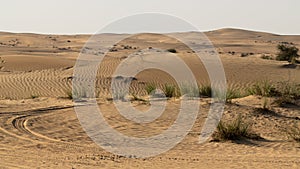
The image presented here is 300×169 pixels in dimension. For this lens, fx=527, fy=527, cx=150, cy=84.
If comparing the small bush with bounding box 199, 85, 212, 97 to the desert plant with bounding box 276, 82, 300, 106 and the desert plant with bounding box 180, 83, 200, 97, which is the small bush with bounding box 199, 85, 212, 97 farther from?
the desert plant with bounding box 276, 82, 300, 106

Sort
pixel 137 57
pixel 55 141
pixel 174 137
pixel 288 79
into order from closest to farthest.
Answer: pixel 55 141 < pixel 174 137 < pixel 288 79 < pixel 137 57

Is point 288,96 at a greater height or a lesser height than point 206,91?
lesser

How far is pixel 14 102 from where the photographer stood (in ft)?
56.1

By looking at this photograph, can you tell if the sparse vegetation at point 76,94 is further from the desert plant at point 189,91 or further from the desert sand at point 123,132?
the desert plant at point 189,91

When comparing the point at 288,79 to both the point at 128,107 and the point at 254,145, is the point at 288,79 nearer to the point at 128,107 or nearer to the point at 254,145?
the point at 128,107

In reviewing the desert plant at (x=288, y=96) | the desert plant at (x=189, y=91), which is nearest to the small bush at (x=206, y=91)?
the desert plant at (x=189, y=91)

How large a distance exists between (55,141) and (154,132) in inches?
94.1

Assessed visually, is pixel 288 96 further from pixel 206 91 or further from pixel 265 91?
pixel 206 91

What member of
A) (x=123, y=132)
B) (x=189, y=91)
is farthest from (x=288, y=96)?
(x=123, y=132)

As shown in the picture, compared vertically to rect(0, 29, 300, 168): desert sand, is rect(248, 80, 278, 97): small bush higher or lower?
higher

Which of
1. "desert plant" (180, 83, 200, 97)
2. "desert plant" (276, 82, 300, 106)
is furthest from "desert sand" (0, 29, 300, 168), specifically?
"desert plant" (180, 83, 200, 97)

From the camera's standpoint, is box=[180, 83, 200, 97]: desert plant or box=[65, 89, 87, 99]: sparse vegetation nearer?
box=[180, 83, 200, 97]: desert plant

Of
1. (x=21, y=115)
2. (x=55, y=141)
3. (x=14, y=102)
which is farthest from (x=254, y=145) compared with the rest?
(x=14, y=102)

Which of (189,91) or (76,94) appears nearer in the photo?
(189,91)
